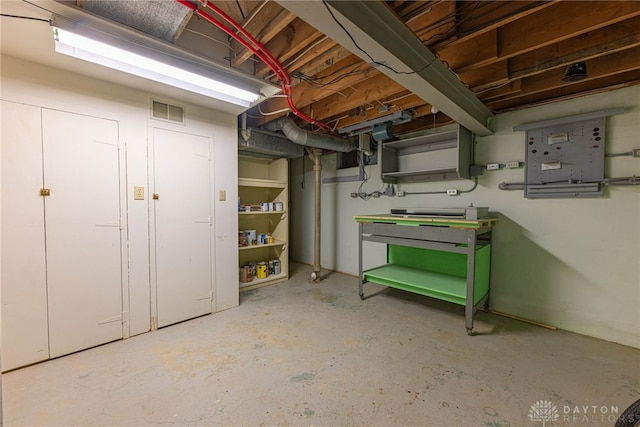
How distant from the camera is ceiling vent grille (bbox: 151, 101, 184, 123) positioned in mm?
2291

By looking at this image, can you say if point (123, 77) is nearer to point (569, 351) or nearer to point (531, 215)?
point (531, 215)

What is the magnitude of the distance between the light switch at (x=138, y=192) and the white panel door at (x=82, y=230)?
114 mm

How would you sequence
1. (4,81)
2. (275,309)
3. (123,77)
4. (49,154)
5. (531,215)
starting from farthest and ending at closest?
(275,309) < (531,215) < (123,77) < (49,154) < (4,81)

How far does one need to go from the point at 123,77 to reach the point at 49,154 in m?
0.77

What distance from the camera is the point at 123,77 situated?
1991mm

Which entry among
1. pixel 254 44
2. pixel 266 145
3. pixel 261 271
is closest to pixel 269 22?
pixel 254 44

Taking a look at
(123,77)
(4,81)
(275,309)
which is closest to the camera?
(4,81)

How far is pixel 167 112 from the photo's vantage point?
235 cm

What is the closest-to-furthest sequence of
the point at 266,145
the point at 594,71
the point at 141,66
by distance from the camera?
1. the point at 141,66
2. the point at 594,71
3. the point at 266,145

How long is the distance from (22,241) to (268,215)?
2569 millimetres

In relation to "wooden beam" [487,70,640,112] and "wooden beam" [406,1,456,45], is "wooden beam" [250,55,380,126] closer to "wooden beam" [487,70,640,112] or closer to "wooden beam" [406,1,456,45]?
"wooden beam" [406,1,456,45]

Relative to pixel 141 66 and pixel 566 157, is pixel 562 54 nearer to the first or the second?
pixel 566 157

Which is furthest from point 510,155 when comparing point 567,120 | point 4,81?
point 4,81

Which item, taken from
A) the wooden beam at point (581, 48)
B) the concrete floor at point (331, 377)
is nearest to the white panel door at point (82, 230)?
the concrete floor at point (331, 377)
